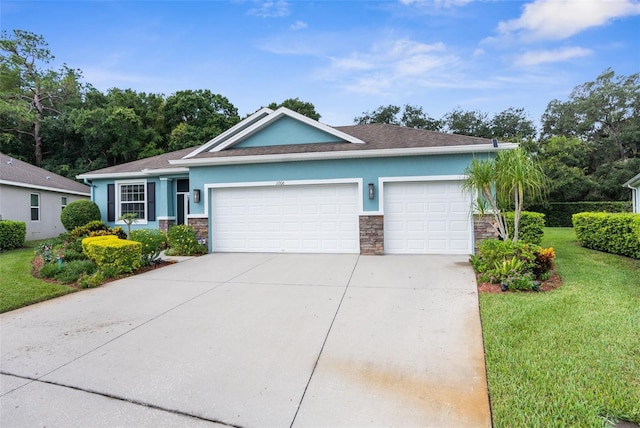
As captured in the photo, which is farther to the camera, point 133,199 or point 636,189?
point 636,189

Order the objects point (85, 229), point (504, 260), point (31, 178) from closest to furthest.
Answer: point (504, 260), point (85, 229), point (31, 178)

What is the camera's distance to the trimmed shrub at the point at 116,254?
23.6 ft

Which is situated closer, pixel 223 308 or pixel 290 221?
pixel 223 308

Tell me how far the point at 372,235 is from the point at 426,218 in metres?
1.60

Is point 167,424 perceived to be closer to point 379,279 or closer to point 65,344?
point 65,344

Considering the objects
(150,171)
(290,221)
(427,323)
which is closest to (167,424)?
(427,323)

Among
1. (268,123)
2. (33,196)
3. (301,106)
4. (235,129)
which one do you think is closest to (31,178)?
(33,196)

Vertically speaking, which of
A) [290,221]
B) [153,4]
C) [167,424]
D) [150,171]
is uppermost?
[153,4]

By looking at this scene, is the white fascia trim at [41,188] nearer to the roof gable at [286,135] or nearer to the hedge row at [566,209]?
the roof gable at [286,135]

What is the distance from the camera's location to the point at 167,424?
2383 millimetres

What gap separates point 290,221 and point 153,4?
24.7 ft

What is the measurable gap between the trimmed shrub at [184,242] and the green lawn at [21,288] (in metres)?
3.42

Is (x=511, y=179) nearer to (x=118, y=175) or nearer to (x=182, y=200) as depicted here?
(x=182, y=200)

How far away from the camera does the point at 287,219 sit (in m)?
9.88
